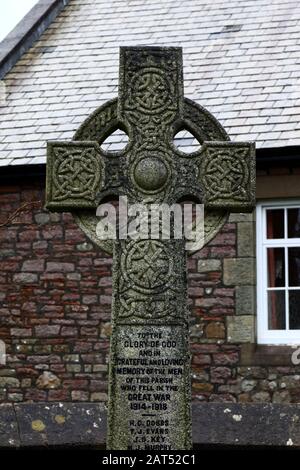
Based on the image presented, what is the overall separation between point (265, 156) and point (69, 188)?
5605 mm

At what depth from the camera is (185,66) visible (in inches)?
619

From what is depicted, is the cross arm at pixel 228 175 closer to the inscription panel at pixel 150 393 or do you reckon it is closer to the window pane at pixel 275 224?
the inscription panel at pixel 150 393

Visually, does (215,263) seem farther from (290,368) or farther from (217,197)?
(217,197)

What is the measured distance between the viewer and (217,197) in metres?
8.33

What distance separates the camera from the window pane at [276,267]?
13836 mm

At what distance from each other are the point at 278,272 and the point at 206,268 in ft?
2.52

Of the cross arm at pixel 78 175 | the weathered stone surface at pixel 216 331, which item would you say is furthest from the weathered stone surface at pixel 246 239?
the cross arm at pixel 78 175

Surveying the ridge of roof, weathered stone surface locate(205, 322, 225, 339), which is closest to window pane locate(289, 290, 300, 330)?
weathered stone surface locate(205, 322, 225, 339)

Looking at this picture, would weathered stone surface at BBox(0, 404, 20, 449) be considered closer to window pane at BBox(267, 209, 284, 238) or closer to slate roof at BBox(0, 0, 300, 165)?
slate roof at BBox(0, 0, 300, 165)

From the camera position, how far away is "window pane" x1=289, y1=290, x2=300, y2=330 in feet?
45.1

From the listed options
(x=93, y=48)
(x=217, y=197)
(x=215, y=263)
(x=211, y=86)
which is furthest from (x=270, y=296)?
(x=217, y=197)

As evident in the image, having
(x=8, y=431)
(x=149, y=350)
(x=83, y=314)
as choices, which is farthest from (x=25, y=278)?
(x=149, y=350)

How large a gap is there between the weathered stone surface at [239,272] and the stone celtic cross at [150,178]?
5235 mm
